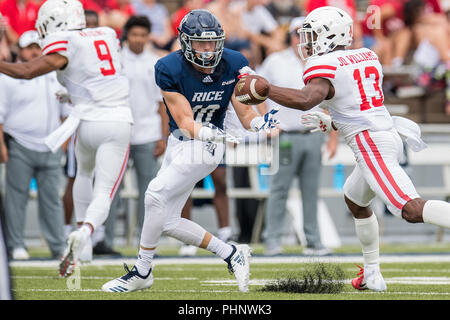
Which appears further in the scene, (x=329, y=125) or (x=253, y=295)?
(x=329, y=125)

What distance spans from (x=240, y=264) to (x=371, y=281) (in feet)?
2.78

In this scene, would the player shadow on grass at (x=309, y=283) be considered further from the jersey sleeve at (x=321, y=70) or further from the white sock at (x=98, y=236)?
the white sock at (x=98, y=236)

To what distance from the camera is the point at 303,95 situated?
5281 mm

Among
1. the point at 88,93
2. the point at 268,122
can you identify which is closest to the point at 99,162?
the point at 88,93

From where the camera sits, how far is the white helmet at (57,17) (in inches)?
281

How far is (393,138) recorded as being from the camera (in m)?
5.64

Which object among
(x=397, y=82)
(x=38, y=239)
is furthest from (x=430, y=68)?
(x=38, y=239)

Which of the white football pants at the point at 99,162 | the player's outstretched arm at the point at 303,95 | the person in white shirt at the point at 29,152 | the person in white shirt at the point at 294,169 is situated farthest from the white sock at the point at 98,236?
the player's outstretched arm at the point at 303,95

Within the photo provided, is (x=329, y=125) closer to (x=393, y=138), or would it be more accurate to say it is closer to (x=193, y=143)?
(x=393, y=138)

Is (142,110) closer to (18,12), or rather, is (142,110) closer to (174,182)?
(18,12)

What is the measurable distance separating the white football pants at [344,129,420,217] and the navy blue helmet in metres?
1.03

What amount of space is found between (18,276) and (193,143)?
2.07m

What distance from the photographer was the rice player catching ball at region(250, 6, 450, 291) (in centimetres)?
535
